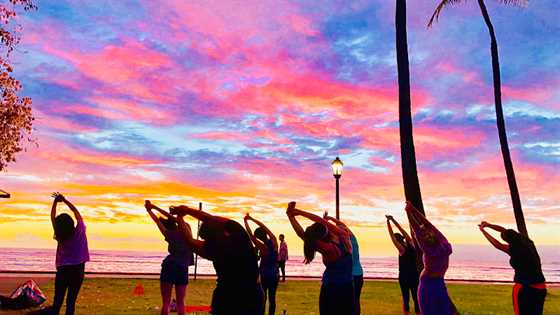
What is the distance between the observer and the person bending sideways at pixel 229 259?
580 cm

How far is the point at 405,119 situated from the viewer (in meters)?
18.5

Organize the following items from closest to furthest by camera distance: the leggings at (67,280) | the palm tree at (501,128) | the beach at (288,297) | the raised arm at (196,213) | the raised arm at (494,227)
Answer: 1. the raised arm at (196,213)
2. the raised arm at (494,227)
3. the leggings at (67,280)
4. the beach at (288,297)
5. the palm tree at (501,128)

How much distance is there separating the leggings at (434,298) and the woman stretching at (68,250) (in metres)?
5.37

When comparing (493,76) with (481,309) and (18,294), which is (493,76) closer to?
(481,309)

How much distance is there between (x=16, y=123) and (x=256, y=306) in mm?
19190

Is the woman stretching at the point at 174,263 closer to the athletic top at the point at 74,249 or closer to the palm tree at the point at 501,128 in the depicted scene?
A: the athletic top at the point at 74,249

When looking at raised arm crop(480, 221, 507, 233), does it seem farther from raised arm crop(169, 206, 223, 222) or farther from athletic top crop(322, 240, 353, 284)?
raised arm crop(169, 206, 223, 222)

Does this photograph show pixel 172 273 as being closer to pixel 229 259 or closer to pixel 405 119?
pixel 229 259

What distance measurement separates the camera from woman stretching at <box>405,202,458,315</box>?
7746mm

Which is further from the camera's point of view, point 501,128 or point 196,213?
point 501,128

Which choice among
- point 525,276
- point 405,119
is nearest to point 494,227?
point 525,276

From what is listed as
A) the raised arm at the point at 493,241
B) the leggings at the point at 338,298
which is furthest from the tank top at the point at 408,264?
the leggings at the point at 338,298

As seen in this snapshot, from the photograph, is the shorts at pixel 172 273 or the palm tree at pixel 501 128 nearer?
the shorts at pixel 172 273

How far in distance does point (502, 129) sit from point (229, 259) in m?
22.1
